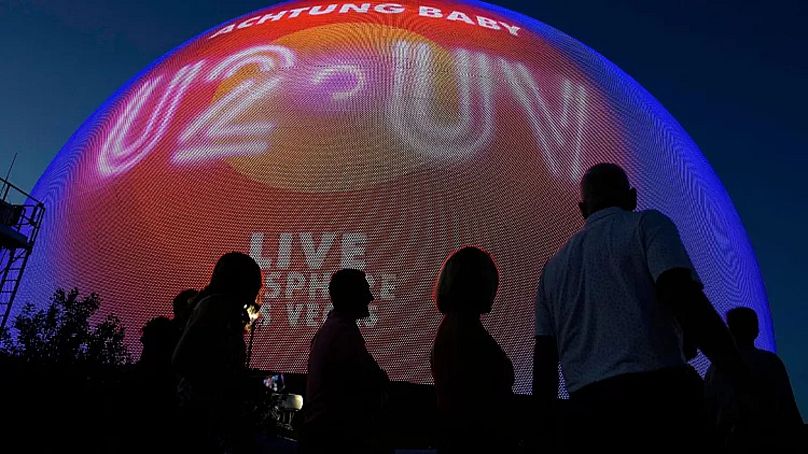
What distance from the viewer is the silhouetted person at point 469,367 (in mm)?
2160

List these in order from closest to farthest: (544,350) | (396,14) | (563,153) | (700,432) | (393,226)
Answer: (700,432) → (544,350) → (393,226) → (563,153) → (396,14)

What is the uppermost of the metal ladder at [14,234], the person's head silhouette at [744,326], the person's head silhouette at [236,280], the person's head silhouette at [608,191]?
the metal ladder at [14,234]

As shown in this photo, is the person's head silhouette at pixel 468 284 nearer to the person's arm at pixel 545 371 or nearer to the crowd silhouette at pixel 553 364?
the crowd silhouette at pixel 553 364

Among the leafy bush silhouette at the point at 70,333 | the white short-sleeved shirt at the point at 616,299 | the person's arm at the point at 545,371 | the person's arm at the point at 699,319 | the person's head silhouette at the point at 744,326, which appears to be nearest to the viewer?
the person's arm at the point at 699,319

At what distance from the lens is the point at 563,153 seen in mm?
9508

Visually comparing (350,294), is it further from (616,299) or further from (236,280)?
(616,299)

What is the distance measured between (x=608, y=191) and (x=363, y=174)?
7.11 m

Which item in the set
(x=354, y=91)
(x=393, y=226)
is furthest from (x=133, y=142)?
(x=393, y=226)

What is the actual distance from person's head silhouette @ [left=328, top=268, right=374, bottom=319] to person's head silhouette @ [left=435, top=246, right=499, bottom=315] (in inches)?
15.8

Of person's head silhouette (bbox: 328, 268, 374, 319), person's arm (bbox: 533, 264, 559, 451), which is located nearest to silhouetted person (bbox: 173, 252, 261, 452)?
person's head silhouette (bbox: 328, 268, 374, 319)

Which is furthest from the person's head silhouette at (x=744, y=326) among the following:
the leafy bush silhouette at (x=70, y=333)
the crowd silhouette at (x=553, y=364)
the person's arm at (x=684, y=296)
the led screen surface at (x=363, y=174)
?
the leafy bush silhouette at (x=70, y=333)

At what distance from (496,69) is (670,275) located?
29.0 feet

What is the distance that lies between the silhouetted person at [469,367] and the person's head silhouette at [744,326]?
5.06 ft

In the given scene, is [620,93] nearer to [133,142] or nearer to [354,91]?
[354,91]
